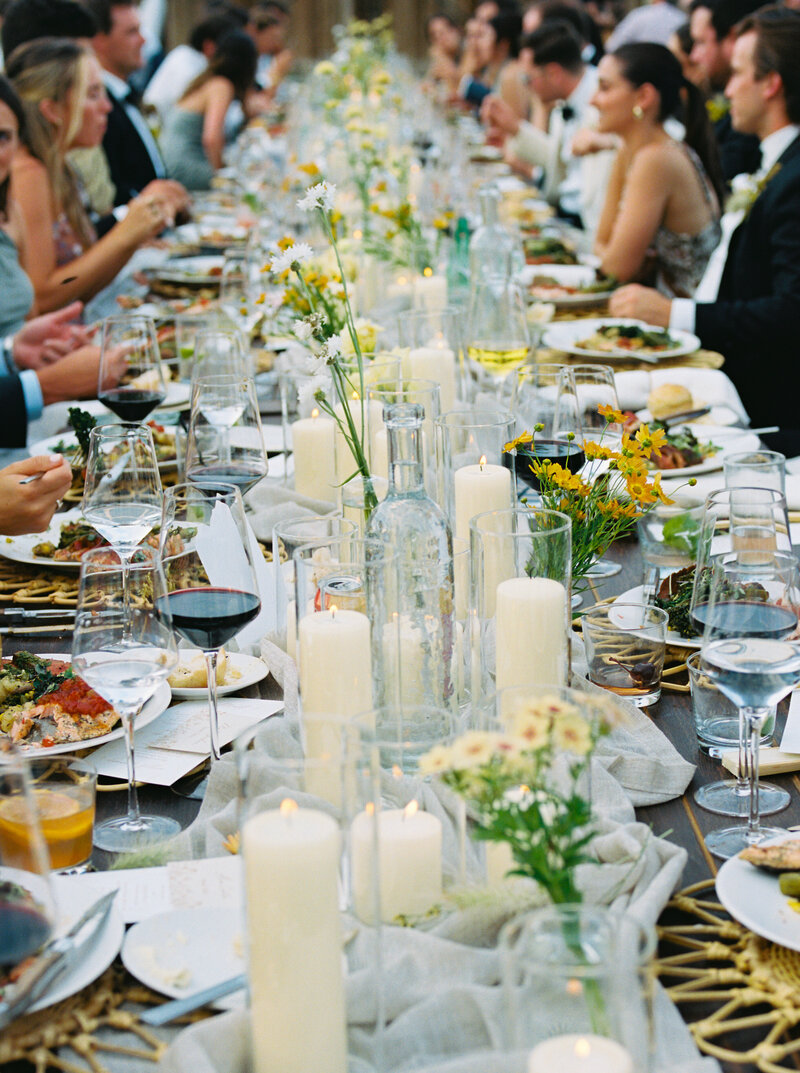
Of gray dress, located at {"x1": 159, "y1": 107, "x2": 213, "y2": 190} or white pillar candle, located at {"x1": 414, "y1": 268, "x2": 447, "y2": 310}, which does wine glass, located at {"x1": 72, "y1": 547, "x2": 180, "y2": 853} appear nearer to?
white pillar candle, located at {"x1": 414, "y1": 268, "x2": 447, "y2": 310}

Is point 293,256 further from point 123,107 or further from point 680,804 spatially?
point 123,107

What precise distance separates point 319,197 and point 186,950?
33.9 inches

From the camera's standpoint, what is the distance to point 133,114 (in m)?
5.23

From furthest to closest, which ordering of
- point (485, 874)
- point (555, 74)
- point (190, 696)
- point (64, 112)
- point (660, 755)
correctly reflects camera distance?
point (555, 74), point (64, 112), point (190, 696), point (660, 755), point (485, 874)

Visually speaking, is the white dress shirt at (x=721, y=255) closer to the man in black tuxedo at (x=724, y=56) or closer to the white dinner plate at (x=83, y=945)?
the man in black tuxedo at (x=724, y=56)

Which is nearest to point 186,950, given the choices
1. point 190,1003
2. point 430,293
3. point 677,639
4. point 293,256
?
point 190,1003

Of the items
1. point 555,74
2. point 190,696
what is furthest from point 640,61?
point 190,696

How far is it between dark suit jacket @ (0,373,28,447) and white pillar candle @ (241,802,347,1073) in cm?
174

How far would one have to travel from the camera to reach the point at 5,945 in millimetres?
760

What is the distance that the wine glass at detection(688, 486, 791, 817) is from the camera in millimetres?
1062

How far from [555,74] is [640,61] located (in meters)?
2.26

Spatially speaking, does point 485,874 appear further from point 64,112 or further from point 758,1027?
point 64,112

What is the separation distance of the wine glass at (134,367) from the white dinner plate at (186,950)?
1.21 m

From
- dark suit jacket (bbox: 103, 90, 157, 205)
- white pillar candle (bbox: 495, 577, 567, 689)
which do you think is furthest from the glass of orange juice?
dark suit jacket (bbox: 103, 90, 157, 205)
